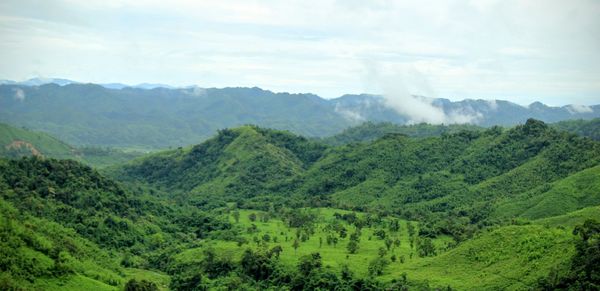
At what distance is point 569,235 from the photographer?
6562 centimetres

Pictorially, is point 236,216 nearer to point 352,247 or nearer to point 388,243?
point 352,247

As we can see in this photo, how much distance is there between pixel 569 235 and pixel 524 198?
1644 inches

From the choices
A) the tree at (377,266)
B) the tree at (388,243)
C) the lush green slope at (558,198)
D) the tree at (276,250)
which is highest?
the lush green slope at (558,198)

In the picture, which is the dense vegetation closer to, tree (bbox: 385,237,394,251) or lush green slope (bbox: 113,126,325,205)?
tree (bbox: 385,237,394,251)

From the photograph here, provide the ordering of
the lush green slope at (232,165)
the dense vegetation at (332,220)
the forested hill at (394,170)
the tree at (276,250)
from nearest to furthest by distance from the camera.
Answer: the dense vegetation at (332,220) → the tree at (276,250) → the forested hill at (394,170) → the lush green slope at (232,165)

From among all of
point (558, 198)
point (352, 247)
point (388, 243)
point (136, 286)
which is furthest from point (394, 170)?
point (136, 286)

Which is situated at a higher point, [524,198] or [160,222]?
[524,198]

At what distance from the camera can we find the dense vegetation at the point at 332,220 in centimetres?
6431

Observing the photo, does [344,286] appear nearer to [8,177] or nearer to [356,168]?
[8,177]

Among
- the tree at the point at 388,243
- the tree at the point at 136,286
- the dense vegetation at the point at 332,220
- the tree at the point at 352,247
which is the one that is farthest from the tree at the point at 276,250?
the tree at the point at 136,286

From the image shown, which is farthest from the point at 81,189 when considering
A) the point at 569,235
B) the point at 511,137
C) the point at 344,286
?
the point at 511,137

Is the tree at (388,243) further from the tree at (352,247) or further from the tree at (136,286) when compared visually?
the tree at (136,286)

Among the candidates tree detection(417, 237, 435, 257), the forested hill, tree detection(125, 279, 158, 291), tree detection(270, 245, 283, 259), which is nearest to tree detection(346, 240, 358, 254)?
tree detection(417, 237, 435, 257)

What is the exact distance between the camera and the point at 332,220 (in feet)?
348
